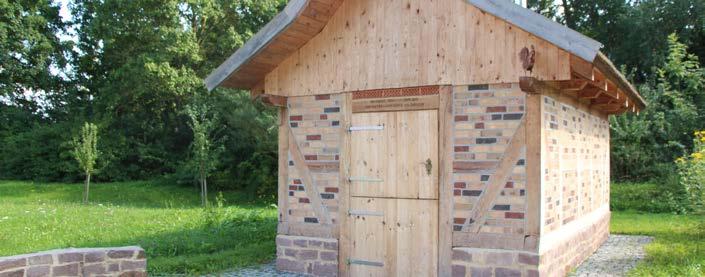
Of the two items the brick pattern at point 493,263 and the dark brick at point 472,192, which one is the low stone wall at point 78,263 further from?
the dark brick at point 472,192

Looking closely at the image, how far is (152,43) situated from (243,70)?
19362 millimetres

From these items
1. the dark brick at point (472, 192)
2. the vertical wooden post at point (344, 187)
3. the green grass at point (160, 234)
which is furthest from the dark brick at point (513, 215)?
the green grass at point (160, 234)

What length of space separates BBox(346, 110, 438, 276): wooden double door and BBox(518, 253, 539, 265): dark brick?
101 centimetres

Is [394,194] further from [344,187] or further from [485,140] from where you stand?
[485,140]

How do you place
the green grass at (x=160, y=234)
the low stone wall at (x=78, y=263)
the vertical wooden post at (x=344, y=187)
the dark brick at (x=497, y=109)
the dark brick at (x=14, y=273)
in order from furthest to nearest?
the green grass at (x=160, y=234), the vertical wooden post at (x=344, y=187), the dark brick at (x=497, y=109), the low stone wall at (x=78, y=263), the dark brick at (x=14, y=273)

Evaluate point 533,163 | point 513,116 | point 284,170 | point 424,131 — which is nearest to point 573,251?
point 533,163

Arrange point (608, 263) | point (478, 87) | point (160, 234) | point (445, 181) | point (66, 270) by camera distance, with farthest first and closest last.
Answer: point (160, 234) < point (608, 263) < point (445, 181) < point (478, 87) < point (66, 270)

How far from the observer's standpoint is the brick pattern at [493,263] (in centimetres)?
696

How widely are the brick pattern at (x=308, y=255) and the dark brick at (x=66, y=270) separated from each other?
104 inches

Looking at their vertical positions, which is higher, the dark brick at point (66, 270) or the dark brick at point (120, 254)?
the dark brick at point (120, 254)

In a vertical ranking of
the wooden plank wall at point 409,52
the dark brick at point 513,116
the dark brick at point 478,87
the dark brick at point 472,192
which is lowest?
the dark brick at point 472,192

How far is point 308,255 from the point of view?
Answer: 8.37 metres

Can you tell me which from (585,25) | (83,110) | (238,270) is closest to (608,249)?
(238,270)

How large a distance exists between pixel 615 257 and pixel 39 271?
318 inches
